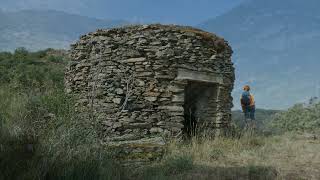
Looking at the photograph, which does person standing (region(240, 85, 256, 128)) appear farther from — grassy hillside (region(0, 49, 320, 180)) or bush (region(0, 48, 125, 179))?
bush (region(0, 48, 125, 179))

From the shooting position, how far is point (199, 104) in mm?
11430

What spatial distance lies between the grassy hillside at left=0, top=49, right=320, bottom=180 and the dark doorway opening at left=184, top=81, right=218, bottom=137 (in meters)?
1.04

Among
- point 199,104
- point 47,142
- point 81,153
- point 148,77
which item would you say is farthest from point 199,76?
point 47,142

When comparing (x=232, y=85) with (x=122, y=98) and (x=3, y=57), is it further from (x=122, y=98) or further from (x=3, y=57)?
(x=3, y=57)

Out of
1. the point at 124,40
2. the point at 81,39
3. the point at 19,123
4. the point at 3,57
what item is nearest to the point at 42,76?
the point at 3,57

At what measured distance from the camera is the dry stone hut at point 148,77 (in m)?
9.77

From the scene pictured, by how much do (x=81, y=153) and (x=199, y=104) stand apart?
6560 mm

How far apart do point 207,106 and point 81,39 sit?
393 centimetres

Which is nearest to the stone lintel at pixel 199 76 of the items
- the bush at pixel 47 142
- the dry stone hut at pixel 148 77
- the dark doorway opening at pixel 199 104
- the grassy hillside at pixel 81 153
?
the dry stone hut at pixel 148 77

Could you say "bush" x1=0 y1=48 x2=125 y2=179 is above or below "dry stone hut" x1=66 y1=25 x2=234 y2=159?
below

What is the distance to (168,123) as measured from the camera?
32.6 feet

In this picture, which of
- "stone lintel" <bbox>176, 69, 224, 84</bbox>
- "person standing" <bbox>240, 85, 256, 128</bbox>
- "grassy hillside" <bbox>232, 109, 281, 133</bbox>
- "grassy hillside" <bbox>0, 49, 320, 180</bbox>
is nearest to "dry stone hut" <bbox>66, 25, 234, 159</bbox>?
"stone lintel" <bbox>176, 69, 224, 84</bbox>

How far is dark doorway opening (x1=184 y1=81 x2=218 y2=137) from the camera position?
11.1 metres

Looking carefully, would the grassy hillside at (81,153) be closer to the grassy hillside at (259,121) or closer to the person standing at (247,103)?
the person standing at (247,103)
